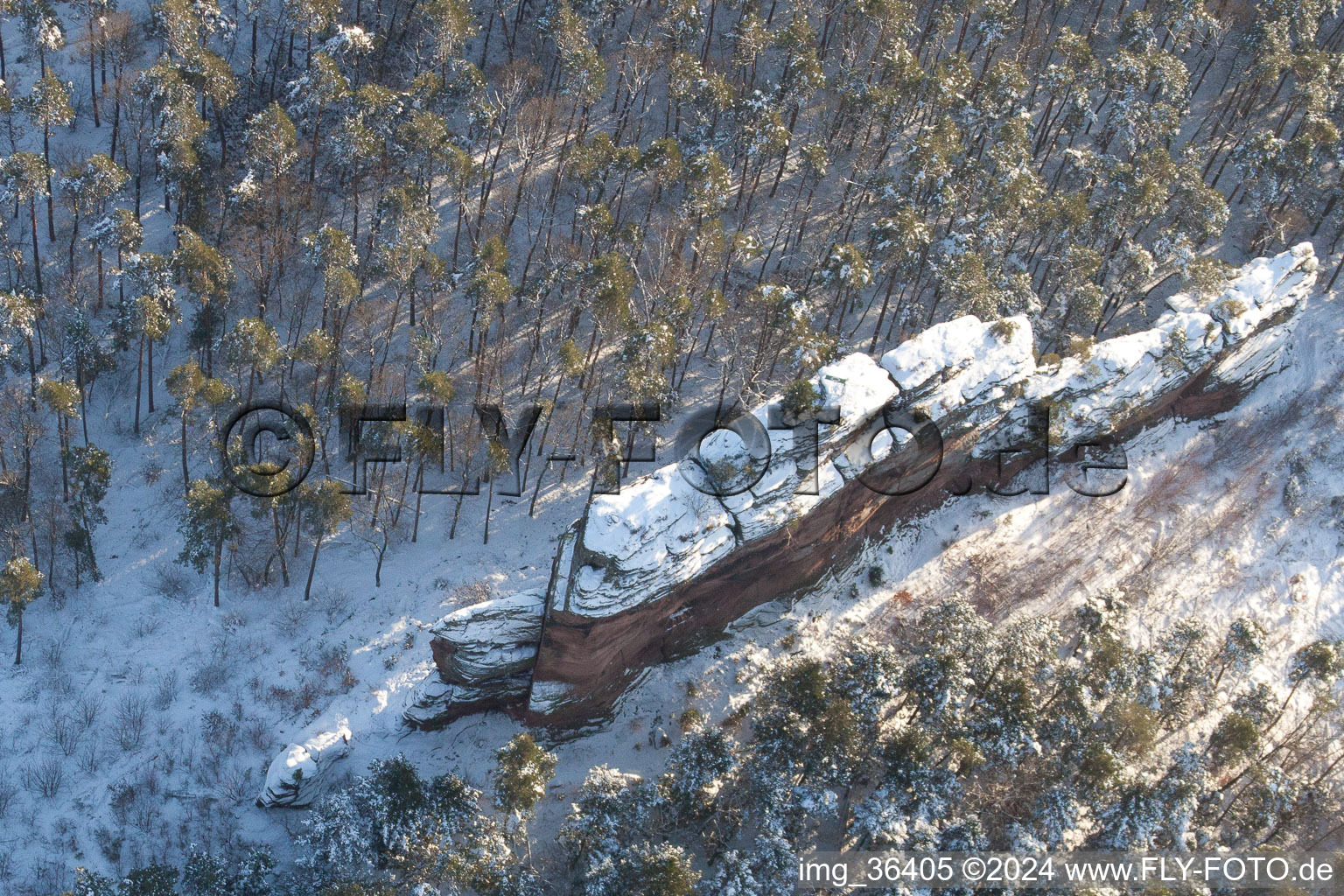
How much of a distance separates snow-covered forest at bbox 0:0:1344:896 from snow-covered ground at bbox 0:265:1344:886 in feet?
0.64

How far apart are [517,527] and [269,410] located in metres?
13.5

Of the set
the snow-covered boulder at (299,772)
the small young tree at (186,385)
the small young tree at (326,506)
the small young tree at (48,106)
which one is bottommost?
the snow-covered boulder at (299,772)

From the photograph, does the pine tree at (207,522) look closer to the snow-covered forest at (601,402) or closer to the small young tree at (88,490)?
the snow-covered forest at (601,402)

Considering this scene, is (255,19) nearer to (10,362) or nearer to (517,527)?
(10,362)

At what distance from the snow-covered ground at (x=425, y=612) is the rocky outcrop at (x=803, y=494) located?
178 cm

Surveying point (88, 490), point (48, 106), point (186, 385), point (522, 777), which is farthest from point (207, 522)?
point (48, 106)

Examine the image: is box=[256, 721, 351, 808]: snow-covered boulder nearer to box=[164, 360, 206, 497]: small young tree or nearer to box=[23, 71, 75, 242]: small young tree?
box=[164, 360, 206, 497]: small young tree

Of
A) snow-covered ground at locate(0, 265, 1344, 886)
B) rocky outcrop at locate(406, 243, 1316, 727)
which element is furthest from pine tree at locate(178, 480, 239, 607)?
rocky outcrop at locate(406, 243, 1316, 727)

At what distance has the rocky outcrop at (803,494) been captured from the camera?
4200cm

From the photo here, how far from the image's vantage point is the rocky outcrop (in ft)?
138

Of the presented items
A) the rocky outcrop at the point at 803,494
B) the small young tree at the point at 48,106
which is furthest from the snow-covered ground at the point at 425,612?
the small young tree at the point at 48,106

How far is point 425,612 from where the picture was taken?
49375mm

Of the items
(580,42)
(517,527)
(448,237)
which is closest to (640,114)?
(580,42)

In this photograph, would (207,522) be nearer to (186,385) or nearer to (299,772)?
(186,385)
